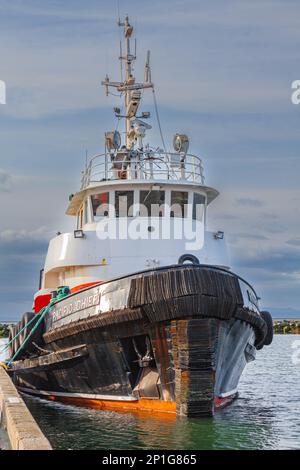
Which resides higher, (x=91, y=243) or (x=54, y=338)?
(x=91, y=243)

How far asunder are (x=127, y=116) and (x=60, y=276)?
15.6 feet

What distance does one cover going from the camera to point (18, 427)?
25.7ft

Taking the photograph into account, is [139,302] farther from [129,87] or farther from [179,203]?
[129,87]

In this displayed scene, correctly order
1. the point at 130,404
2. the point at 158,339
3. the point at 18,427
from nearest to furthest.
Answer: the point at 18,427
the point at 158,339
the point at 130,404

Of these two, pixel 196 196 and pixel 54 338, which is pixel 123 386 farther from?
pixel 196 196

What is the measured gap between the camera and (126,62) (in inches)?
720

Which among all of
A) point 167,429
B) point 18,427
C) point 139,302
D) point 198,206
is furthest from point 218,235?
point 18,427

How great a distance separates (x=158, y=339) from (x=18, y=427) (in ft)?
11.8

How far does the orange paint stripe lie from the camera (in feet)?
36.4

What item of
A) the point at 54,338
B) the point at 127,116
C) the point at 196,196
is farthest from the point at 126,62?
the point at 54,338

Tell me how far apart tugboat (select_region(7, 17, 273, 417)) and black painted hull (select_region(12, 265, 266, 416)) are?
0.06ft

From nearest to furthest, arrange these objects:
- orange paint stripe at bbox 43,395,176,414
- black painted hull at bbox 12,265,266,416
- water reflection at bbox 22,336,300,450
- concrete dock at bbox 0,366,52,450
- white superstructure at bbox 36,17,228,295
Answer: concrete dock at bbox 0,366,52,450 → water reflection at bbox 22,336,300,450 → black painted hull at bbox 12,265,266,416 → orange paint stripe at bbox 43,395,176,414 → white superstructure at bbox 36,17,228,295

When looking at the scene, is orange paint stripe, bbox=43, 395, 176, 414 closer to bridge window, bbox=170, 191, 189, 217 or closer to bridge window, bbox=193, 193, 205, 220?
bridge window, bbox=170, 191, 189, 217

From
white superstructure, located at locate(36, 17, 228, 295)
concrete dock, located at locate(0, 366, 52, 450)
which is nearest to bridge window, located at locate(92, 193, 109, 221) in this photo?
white superstructure, located at locate(36, 17, 228, 295)
